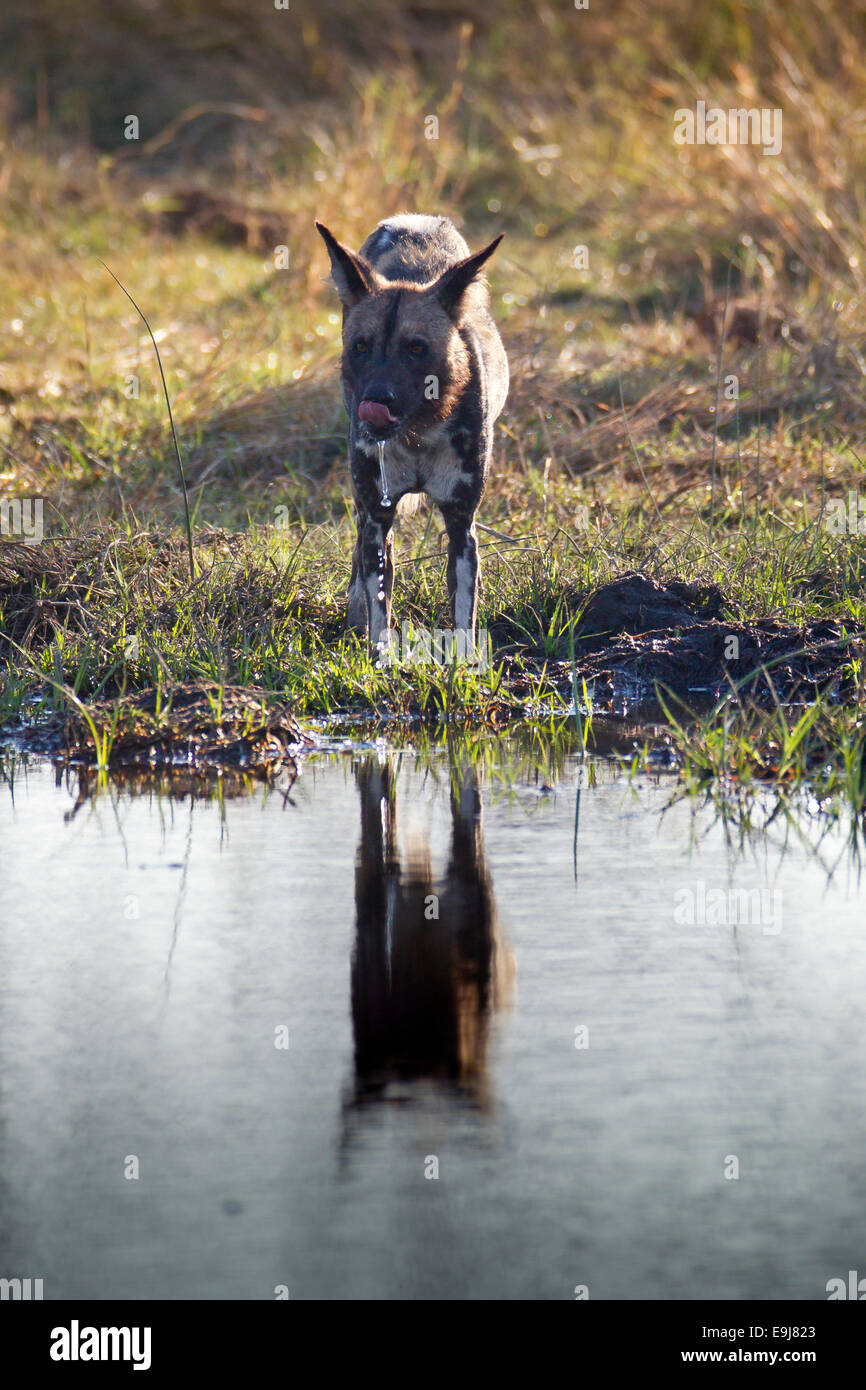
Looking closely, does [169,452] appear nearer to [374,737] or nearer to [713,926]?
[374,737]

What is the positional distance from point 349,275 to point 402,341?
338mm

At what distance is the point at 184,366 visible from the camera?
10164 millimetres

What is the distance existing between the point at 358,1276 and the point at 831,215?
10.5m

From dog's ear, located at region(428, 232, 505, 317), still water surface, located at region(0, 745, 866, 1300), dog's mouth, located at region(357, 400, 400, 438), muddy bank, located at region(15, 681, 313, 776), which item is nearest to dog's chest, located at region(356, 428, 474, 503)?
dog's mouth, located at region(357, 400, 400, 438)

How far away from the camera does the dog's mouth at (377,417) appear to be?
603 cm

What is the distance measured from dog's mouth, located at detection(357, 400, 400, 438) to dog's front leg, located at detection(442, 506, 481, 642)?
0.50m

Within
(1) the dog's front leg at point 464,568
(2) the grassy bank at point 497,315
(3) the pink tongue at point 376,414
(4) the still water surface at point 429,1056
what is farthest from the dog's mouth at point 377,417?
(4) the still water surface at point 429,1056

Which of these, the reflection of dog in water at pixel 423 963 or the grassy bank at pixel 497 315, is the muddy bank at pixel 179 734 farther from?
A: the reflection of dog in water at pixel 423 963

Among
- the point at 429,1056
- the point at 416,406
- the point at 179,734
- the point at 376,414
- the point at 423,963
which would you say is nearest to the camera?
the point at 429,1056

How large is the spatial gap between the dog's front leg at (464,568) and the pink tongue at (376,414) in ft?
1.74

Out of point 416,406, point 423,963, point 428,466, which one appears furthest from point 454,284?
point 423,963

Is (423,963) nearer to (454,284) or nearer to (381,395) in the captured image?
(381,395)

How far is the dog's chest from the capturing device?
637 cm

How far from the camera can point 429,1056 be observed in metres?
3.35
